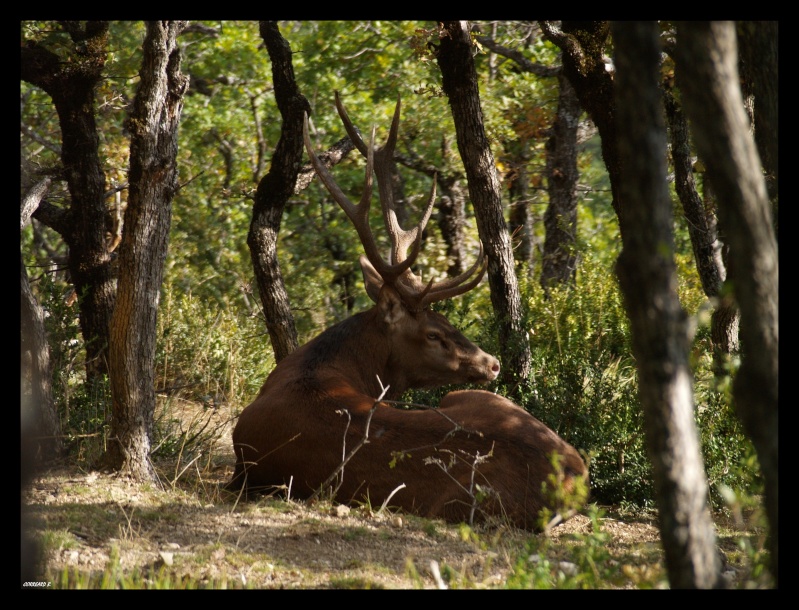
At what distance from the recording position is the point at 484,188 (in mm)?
7734

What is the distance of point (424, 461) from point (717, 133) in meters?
3.27

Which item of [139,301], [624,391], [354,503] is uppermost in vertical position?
[139,301]

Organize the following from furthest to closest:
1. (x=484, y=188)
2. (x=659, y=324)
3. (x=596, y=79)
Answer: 1. (x=484, y=188)
2. (x=596, y=79)
3. (x=659, y=324)

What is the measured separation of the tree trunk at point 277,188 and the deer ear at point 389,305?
143 cm

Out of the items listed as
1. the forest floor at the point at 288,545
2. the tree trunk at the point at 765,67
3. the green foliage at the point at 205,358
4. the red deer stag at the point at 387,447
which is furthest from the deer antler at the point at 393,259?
the tree trunk at the point at 765,67

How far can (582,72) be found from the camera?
658 centimetres

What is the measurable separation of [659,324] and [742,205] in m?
0.42

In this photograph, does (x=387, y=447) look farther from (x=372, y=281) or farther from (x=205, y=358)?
(x=205, y=358)

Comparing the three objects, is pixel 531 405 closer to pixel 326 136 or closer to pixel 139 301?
pixel 139 301

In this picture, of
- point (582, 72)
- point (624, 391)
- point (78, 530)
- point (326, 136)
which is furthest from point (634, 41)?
point (326, 136)

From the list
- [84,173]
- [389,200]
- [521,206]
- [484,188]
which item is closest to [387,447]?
[389,200]

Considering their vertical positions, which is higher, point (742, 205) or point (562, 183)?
point (562, 183)

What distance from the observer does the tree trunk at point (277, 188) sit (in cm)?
801

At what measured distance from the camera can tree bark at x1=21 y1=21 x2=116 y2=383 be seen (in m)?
7.34
